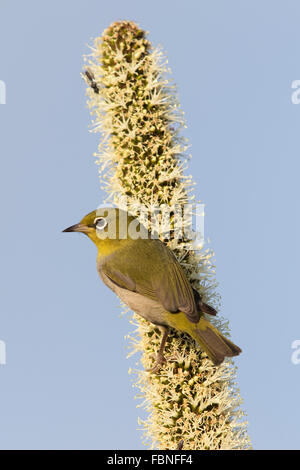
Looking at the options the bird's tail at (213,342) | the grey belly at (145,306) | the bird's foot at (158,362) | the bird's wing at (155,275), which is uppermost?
the bird's wing at (155,275)

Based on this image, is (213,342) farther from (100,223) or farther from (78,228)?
(78,228)

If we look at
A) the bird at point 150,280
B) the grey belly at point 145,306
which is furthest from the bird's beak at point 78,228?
the grey belly at point 145,306

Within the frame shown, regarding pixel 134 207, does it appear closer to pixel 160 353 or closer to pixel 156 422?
pixel 160 353

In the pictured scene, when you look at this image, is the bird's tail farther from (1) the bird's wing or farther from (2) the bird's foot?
(2) the bird's foot

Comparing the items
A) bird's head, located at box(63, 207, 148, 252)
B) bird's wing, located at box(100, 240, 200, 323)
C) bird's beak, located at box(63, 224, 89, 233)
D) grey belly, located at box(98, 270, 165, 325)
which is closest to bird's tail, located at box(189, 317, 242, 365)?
bird's wing, located at box(100, 240, 200, 323)

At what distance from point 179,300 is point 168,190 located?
136cm

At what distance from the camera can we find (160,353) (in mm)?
7348

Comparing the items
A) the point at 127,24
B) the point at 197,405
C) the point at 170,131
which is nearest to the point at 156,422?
the point at 197,405

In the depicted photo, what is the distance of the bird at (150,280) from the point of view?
23.1 feet

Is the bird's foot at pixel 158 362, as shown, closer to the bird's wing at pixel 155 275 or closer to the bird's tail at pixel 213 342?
the bird's tail at pixel 213 342

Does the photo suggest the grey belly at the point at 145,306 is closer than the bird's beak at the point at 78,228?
Yes

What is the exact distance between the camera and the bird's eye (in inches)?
293

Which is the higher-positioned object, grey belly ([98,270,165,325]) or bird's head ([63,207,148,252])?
bird's head ([63,207,148,252])

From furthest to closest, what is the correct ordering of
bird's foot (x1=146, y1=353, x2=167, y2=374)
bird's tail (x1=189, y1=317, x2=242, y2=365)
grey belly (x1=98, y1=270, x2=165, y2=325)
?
1. bird's foot (x1=146, y1=353, x2=167, y2=374)
2. grey belly (x1=98, y1=270, x2=165, y2=325)
3. bird's tail (x1=189, y1=317, x2=242, y2=365)
